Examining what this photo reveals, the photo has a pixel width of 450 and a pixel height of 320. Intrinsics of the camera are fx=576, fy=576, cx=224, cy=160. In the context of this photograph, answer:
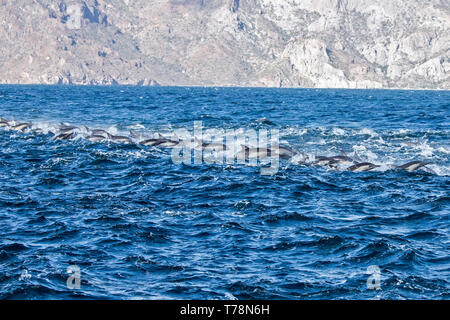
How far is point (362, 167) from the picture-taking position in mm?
27500

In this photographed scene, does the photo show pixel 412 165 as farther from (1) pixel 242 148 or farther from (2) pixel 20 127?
(2) pixel 20 127

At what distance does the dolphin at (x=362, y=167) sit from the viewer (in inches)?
1072

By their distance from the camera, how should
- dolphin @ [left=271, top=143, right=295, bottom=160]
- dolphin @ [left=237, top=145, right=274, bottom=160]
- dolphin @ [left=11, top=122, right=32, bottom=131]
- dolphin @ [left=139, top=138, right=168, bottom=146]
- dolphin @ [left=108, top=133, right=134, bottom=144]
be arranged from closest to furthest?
1. dolphin @ [left=271, top=143, right=295, bottom=160]
2. dolphin @ [left=237, top=145, right=274, bottom=160]
3. dolphin @ [left=139, top=138, right=168, bottom=146]
4. dolphin @ [left=108, top=133, right=134, bottom=144]
5. dolphin @ [left=11, top=122, right=32, bottom=131]

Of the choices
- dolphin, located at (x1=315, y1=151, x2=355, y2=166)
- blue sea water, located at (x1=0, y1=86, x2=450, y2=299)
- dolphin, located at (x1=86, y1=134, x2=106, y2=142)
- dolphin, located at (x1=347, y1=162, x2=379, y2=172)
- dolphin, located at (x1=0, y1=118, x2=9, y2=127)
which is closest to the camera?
blue sea water, located at (x1=0, y1=86, x2=450, y2=299)

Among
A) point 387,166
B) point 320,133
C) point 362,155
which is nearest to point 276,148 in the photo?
point 362,155

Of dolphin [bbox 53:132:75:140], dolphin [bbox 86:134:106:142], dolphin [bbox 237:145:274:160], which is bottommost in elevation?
dolphin [bbox 237:145:274:160]

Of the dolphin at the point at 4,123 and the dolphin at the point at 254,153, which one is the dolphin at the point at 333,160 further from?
the dolphin at the point at 4,123

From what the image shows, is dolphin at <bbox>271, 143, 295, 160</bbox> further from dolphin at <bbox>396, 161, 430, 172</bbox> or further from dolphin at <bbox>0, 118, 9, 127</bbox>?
dolphin at <bbox>0, 118, 9, 127</bbox>

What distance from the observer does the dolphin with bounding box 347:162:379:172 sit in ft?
89.3

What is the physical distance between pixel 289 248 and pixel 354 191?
311 inches

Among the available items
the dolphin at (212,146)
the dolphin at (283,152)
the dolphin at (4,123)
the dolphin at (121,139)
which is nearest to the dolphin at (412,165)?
the dolphin at (283,152)

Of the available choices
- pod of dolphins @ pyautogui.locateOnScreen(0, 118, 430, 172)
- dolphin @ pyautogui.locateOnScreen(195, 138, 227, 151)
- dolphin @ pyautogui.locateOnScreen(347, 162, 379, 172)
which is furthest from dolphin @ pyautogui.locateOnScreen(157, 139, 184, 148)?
dolphin @ pyautogui.locateOnScreen(347, 162, 379, 172)
